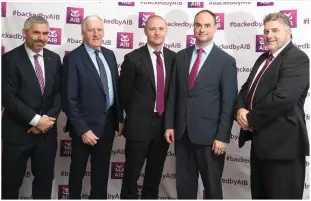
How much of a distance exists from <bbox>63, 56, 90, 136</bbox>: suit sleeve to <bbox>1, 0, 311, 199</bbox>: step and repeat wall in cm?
84

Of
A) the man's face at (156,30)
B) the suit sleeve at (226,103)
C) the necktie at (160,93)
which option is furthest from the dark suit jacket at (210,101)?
the man's face at (156,30)

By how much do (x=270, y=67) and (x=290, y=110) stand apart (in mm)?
295

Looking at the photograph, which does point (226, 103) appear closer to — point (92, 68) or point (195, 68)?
point (195, 68)

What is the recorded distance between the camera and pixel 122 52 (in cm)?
323

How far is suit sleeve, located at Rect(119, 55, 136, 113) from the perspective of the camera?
2.46 meters

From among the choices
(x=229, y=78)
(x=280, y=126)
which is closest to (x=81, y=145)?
(x=229, y=78)

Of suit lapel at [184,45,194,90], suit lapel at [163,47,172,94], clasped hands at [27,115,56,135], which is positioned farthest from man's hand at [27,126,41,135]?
suit lapel at [184,45,194,90]

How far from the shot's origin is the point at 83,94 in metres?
2.45

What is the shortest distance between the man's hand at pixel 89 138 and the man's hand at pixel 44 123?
26 centimetres

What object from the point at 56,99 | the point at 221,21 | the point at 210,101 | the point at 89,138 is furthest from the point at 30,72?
the point at 221,21

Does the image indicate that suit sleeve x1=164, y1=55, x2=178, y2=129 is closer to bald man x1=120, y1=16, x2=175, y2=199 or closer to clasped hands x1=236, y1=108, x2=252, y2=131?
bald man x1=120, y1=16, x2=175, y2=199

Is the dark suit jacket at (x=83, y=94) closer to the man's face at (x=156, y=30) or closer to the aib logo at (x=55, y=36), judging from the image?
the man's face at (x=156, y=30)

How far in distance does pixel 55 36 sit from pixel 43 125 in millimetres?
1110

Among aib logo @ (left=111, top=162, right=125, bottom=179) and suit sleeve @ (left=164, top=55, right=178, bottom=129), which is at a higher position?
suit sleeve @ (left=164, top=55, right=178, bottom=129)
